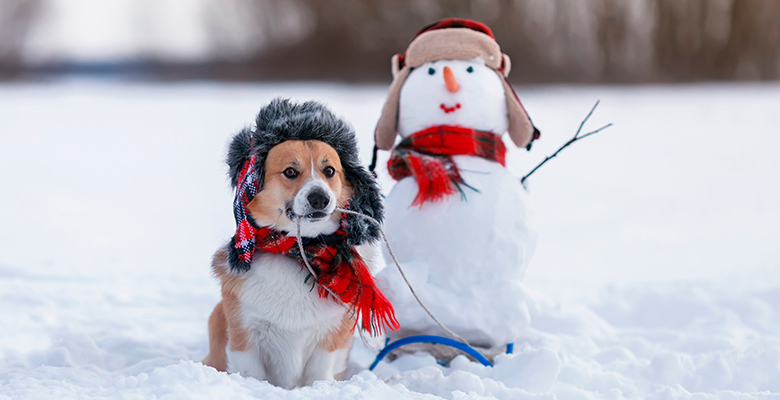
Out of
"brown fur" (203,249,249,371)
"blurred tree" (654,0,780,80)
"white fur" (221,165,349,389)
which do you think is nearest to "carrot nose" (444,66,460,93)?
"white fur" (221,165,349,389)

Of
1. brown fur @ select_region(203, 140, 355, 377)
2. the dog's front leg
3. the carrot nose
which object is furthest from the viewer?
the carrot nose

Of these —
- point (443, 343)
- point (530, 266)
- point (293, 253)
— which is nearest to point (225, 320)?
point (293, 253)

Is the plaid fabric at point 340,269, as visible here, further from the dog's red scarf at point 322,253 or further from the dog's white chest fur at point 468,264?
the dog's white chest fur at point 468,264

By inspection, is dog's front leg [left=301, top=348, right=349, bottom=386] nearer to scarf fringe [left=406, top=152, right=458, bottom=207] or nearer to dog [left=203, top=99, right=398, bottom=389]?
dog [left=203, top=99, right=398, bottom=389]

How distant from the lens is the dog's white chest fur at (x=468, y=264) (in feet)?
7.18

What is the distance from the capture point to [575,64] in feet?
19.8

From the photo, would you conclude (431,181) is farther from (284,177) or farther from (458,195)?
(284,177)

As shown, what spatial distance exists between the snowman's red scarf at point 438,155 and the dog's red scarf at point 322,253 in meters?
0.47

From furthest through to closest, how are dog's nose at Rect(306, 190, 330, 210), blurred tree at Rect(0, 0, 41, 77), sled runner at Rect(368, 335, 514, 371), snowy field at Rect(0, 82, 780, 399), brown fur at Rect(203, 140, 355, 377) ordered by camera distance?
blurred tree at Rect(0, 0, 41, 77) < sled runner at Rect(368, 335, 514, 371) < snowy field at Rect(0, 82, 780, 399) < brown fur at Rect(203, 140, 355, 377) < dog's nose at Rect(306, 190, 330, 210)

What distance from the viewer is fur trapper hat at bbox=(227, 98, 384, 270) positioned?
1.83 metres

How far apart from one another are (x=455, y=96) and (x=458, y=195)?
1.30 feet

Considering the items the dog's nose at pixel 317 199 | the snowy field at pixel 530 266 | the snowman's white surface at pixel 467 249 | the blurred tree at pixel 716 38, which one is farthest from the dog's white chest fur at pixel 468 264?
the blurred tree at pixel 716 38

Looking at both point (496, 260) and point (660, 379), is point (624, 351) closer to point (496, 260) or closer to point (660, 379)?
point (660, 379)

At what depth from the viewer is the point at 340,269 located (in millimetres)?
1859
